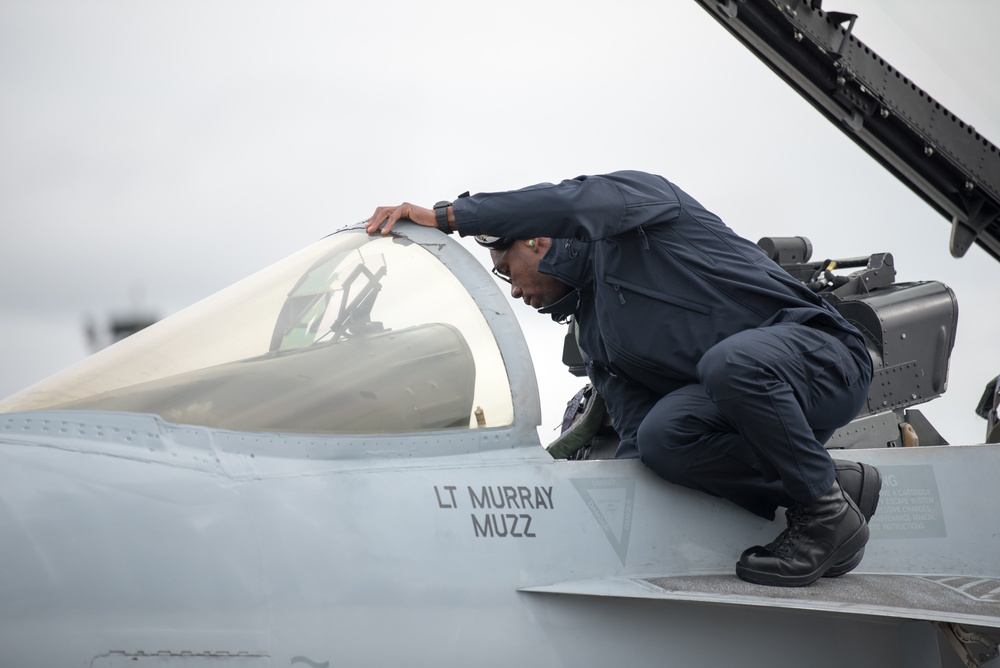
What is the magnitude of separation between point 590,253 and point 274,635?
1.59 meters

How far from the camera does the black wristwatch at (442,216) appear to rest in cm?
293

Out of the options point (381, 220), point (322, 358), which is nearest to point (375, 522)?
point (322, 358)

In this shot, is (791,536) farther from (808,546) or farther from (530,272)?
(530,272)

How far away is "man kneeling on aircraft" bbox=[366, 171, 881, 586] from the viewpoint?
2.71 metres

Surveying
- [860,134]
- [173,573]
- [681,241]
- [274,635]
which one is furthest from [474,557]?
[860,134]

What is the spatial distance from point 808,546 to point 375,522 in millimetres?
1282

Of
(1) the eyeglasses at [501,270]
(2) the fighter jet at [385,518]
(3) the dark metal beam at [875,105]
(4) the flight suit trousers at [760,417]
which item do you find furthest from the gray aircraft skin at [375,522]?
(3) the dark metal beam at [875,105]

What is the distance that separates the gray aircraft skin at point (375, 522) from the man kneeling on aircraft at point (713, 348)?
112 millimetres

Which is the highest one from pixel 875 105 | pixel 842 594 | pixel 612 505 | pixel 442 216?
pixel 875 105

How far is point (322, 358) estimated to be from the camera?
2588 mm

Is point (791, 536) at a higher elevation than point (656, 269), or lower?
lower

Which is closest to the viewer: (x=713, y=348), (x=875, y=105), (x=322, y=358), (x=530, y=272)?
(x=322, y=358)

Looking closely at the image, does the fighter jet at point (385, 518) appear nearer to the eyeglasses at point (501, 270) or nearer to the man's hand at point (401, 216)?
the man's hand at point (401, 216)

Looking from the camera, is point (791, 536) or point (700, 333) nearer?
point (791, 536)
